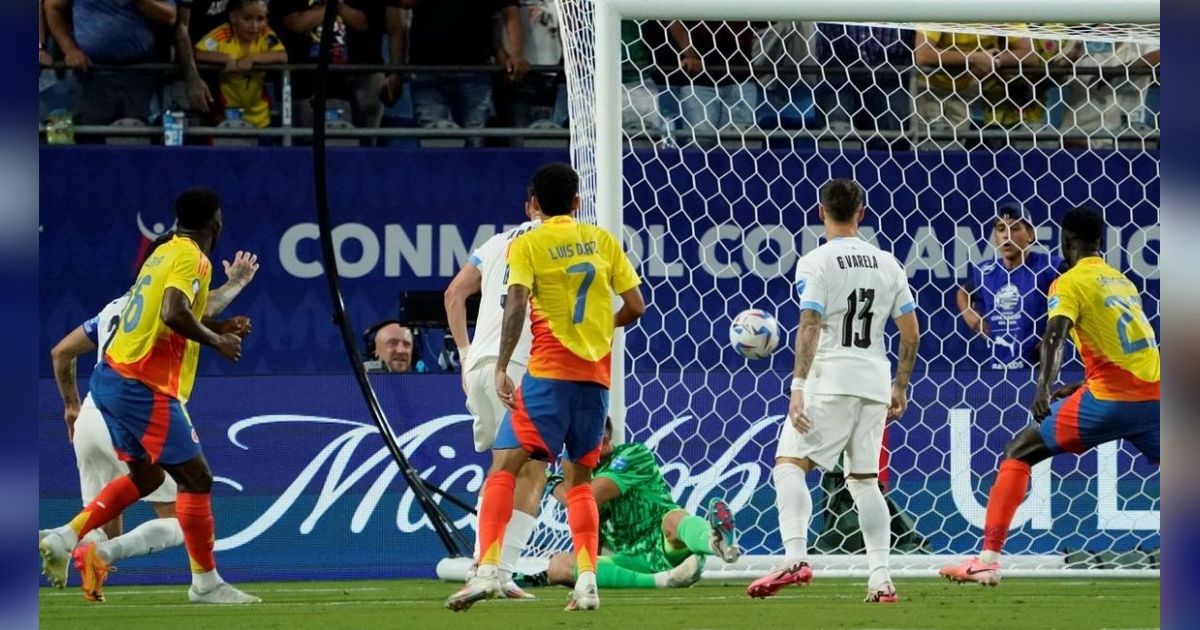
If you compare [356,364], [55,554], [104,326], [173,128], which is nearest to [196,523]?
[55,554]

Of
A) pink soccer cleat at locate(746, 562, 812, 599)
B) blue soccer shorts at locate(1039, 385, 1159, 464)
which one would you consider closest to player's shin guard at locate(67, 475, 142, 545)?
pink soccer cleat at locate(746, 562, 812, 599)

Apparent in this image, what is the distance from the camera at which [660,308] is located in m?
9.96

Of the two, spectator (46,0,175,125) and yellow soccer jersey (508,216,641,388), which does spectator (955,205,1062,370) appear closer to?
yellow soccer jersey (508,216,641,388)

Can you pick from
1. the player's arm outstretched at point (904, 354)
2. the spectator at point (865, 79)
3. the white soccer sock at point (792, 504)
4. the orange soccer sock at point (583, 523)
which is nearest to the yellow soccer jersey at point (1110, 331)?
the player's arm outstretched at point (904, 354)

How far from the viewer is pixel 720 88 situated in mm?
10844

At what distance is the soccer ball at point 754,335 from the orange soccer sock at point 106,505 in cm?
283

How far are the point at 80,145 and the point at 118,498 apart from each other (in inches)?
145

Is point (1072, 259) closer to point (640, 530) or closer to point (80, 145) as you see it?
point (640, 530)

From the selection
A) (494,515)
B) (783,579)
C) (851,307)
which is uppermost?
(851,307)

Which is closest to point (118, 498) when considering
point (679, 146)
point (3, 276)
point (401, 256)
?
point (401, 256)

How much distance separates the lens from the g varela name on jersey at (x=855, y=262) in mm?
6602

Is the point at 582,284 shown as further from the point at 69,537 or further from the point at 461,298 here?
the point at 69,537

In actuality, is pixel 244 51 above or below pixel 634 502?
above

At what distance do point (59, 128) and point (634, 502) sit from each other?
498cm
